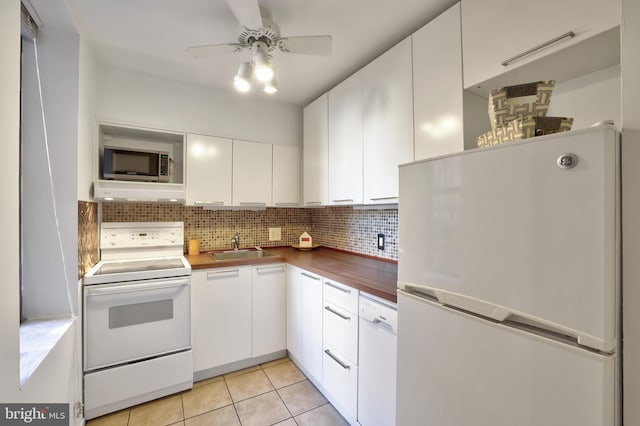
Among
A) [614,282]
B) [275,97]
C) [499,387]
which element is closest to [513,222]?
[614,282]

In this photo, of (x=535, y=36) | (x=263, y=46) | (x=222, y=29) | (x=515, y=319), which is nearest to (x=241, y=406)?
(x=515, y=319)

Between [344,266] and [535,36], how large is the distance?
1.53m

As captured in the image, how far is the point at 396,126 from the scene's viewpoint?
1.71 m

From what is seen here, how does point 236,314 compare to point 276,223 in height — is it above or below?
below

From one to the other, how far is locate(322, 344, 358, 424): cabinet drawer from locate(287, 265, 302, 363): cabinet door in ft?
1.24

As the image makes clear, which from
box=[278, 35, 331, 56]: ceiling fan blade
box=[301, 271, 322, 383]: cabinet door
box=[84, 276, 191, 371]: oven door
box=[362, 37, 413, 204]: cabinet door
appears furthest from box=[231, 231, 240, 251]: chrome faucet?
box=[278, 35, 331, 56]: ceiling fan blade

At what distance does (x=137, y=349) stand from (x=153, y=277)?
1.53 feet

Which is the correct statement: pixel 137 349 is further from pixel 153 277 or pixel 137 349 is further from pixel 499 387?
pixel 499 387

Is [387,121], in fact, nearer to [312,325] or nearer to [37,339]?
[312,325]

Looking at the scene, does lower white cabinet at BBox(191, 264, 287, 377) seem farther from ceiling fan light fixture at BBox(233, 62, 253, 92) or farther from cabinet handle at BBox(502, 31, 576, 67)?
cabinet handle at BBox(502, 31, 576, 67)

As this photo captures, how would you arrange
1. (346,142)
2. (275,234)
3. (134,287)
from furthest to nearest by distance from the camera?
(275,234) → (346,142) → (134,287)

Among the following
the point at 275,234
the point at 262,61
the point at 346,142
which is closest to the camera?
the point at 262,61

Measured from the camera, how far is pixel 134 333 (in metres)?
1.78

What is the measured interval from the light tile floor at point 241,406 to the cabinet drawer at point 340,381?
0.33 ft
